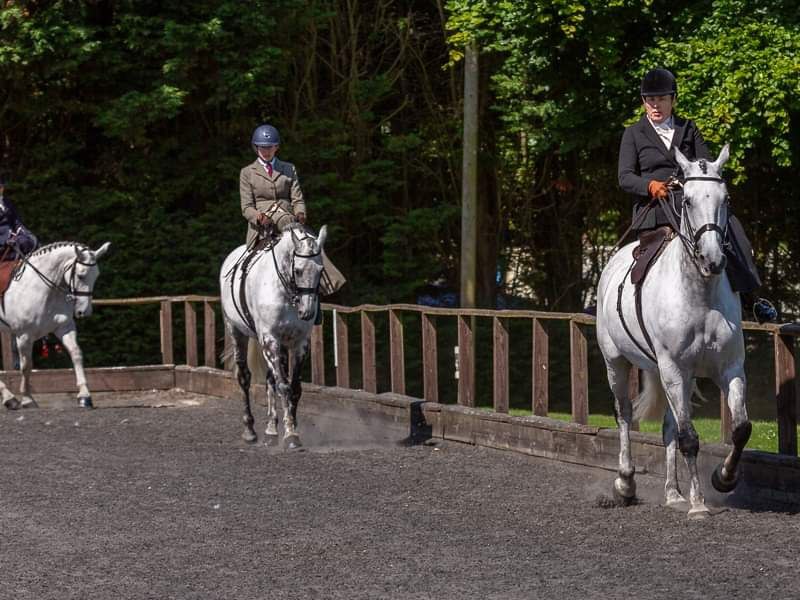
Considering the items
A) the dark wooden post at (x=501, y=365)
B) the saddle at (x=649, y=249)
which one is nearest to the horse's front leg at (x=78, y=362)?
the dark wooden post at (x=501, y=365)

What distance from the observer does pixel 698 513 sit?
32.8 feet

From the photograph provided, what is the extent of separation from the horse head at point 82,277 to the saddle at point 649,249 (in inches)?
386

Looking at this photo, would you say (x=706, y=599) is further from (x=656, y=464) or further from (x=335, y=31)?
(x=335, y=31)

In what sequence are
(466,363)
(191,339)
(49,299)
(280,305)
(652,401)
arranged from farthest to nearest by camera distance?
(191,339), (49,299), (466,363), (280,305), (652,401)

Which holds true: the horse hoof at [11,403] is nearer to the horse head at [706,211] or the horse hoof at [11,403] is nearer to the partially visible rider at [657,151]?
the partially visible rider at [657,151]

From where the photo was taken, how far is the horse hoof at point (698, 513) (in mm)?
9961

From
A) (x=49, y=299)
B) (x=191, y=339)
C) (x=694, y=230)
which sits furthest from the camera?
(x=191, y=339)

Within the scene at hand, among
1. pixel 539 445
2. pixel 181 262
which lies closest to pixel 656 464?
pixel 539 445

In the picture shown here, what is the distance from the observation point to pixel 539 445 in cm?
1366

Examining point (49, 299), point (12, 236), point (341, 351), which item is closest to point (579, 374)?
point (341, 351)

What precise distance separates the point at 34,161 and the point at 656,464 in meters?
16.6

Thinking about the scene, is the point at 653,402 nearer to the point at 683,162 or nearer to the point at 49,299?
the point at 683,162

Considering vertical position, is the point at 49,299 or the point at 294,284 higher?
the point at 294,284

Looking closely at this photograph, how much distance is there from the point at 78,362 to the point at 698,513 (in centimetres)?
1099
